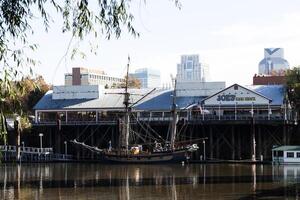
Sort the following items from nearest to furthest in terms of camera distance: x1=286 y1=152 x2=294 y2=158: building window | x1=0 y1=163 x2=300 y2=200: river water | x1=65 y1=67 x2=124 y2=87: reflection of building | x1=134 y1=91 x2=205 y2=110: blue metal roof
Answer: x1=0 y1=163 x2=300 y2=200: river water → x1=286 y1=152 x2=294 y2=158: building window → x1=134 y1=91 x2=205 y2=110: blue metal roof → x1=65 y1=67 x2=124 y2=87: reflection of building

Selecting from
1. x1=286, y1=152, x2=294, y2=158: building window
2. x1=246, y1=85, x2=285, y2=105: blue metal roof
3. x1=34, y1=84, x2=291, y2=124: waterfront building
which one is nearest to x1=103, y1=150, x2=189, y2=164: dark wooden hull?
x1=34, y1=84, x2=291, y2=124: waterfront building

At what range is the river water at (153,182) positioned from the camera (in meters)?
41.8

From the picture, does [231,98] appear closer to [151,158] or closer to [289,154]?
[151,158]

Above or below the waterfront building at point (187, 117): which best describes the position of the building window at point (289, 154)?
below

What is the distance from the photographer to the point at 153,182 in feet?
170

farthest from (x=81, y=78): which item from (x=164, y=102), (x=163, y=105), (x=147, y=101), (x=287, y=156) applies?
(x=287, y=156)

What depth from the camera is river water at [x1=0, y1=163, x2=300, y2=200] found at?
137ft

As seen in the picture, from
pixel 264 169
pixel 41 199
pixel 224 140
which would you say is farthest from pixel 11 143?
pixel 41 199

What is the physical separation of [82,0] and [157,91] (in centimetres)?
8049

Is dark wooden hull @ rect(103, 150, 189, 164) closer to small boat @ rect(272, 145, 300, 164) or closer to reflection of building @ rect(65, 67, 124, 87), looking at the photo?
small boat @ rect(272, 145, 300, 164)

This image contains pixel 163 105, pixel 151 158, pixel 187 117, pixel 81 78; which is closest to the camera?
pixel 151 158

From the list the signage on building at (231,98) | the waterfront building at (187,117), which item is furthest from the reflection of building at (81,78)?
the signage on building at (231,98)

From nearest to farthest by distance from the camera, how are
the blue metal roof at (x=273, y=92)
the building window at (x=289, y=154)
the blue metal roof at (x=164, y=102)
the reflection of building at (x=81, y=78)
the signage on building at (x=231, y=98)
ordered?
the building window at (x=289, y=154) < the blue metal roof at (x=273, y=92) < the signage on building at (x=231, y=98) < the blue metal roof at (x=164, y=102) < the reflection of building at (x=81, y=78)

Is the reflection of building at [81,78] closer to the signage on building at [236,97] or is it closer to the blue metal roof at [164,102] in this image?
the blue metal roof at [164,102]
